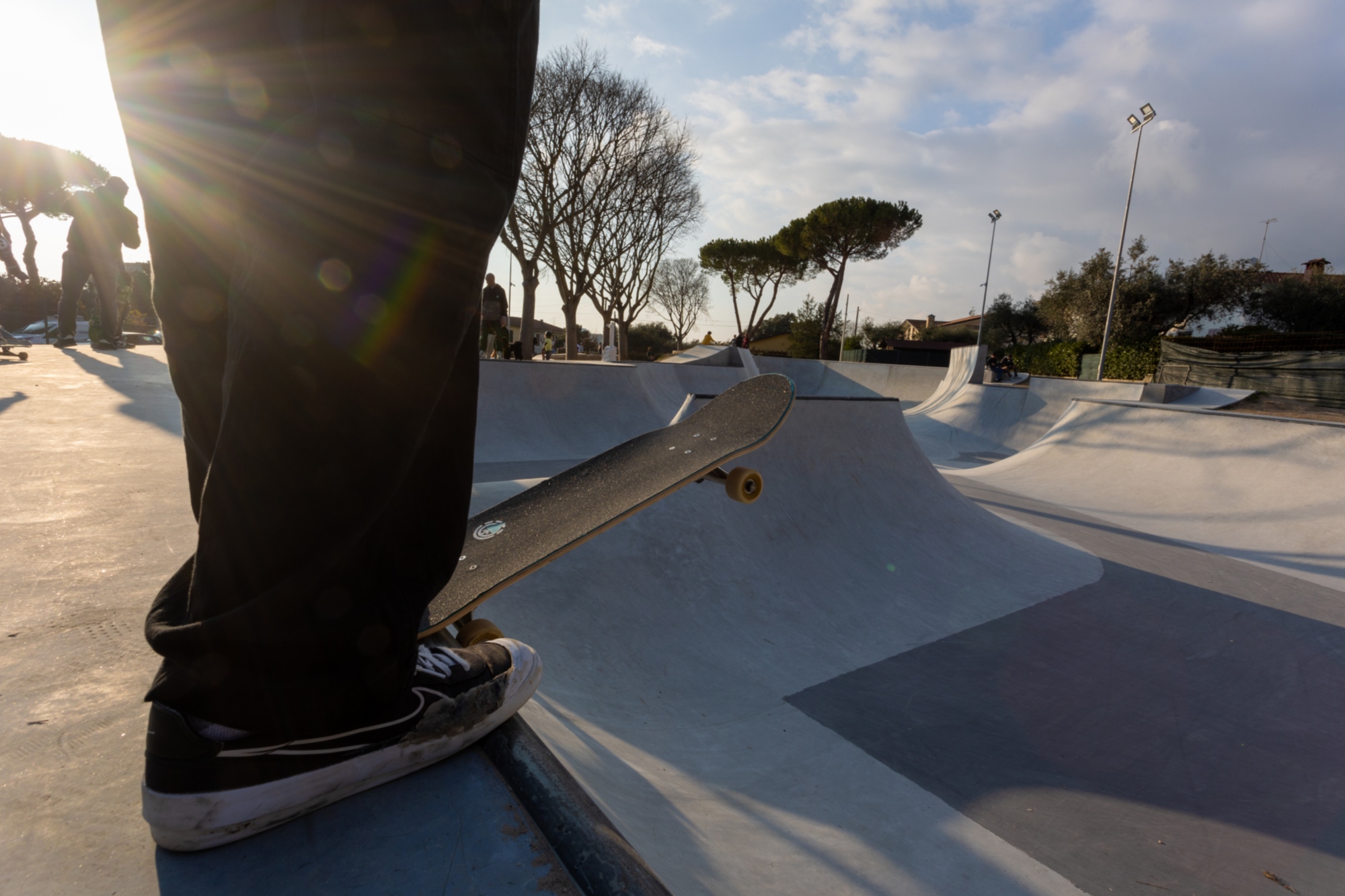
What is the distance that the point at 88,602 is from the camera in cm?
132

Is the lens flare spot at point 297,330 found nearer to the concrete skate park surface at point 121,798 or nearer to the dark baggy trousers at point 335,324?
the dark baggy trousers at point 335,324

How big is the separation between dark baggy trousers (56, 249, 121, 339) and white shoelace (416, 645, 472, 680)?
10.4 m

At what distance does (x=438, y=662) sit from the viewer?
1.05 meters

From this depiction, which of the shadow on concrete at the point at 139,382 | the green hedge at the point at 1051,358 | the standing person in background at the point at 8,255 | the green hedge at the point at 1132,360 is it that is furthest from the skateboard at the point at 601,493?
the standing person in background at the point at 8,255

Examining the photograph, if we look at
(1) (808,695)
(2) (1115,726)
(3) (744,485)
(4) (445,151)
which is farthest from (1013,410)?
(4) (445,151)

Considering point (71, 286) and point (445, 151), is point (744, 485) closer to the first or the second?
point (445, 151)

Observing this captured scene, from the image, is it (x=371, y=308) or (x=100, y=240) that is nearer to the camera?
(x=371, y=308)

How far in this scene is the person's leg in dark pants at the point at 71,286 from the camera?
27.6 feet

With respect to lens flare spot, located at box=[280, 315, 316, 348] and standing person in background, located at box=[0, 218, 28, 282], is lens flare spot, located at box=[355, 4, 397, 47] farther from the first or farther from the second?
standing person in background, located at box=[0, 218, 28, 282]

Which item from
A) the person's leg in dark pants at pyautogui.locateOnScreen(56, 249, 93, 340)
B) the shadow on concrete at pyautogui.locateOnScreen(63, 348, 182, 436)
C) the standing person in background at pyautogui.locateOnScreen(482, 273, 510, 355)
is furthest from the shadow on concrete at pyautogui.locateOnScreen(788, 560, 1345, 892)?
the person's leg in dark pants at pyautogui.locateOnScreen(56, 249, 93, 340)

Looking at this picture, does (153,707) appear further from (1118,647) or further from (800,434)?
(800,434)

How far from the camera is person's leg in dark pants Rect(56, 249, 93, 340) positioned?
8.42m

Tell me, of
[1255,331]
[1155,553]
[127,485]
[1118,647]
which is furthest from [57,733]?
[1255,331]

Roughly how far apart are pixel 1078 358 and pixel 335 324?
3106 centimetres
